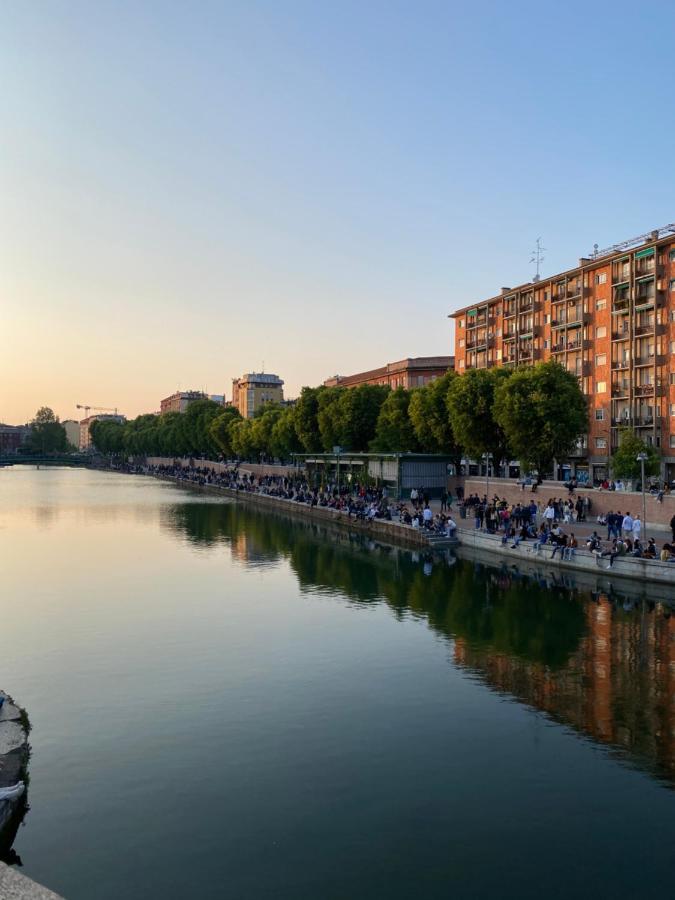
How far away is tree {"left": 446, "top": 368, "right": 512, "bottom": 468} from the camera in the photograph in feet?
212

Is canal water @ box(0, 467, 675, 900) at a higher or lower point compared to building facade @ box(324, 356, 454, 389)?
lower

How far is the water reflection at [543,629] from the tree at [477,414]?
48.3ft

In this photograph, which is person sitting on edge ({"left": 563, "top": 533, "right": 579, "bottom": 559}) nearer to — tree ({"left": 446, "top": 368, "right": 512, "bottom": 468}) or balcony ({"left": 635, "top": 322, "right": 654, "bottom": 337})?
tree ({"left": 446, "top": 368, "right": 512, "bottom": 468})

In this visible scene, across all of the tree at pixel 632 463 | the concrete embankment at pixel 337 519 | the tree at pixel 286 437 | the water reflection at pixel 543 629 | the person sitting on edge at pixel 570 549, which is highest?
the tree at pixel 286 437

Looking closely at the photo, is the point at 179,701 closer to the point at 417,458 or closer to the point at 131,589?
the point at 131,589

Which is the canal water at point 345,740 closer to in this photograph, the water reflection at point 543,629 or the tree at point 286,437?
the water reflection at point 543,629

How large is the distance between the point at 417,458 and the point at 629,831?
57.4 m

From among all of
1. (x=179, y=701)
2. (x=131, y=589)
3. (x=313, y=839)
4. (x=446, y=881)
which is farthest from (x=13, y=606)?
(x=446, y=881)

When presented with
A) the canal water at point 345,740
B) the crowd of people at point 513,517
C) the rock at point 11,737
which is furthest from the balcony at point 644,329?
the rock at point 11,737

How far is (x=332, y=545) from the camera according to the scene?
5766cm

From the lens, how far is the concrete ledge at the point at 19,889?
10.0 meters

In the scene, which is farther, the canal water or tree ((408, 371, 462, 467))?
tree ((408, 371, 462, 467))

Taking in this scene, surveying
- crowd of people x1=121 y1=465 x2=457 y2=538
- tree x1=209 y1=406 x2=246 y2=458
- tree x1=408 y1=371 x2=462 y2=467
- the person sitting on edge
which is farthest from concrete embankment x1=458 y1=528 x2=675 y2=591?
tree x1=209 y1=406 x2=246 y2=458

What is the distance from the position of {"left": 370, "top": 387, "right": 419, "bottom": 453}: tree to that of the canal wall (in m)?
11.4
